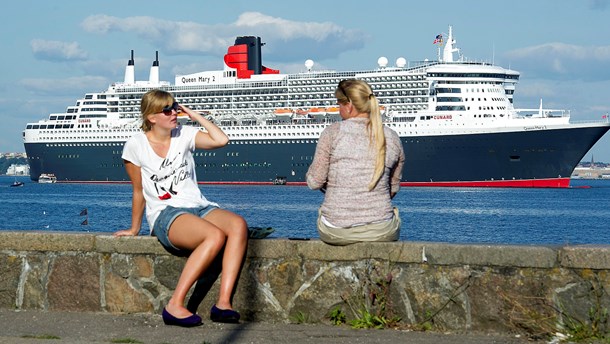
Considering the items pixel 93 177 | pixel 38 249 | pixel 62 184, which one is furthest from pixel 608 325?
pixel 62 184

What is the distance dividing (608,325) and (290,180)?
59.3 m

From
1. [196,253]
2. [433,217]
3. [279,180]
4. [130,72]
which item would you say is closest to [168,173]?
[196,253]

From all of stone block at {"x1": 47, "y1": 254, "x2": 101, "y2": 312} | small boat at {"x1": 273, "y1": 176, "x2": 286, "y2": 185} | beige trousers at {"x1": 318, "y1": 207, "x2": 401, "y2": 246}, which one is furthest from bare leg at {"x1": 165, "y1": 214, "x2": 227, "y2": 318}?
small boat at {"x1": 273, "y1": 176, "x2": 286, "y2": 185}

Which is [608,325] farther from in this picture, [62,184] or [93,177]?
[62,184]

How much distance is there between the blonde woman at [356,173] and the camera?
5457mm

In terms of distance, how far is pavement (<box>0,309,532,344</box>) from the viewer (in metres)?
4.98

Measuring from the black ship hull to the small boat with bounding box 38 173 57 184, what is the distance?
14502 millimetres

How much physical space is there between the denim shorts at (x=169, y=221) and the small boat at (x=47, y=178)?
2774 inches

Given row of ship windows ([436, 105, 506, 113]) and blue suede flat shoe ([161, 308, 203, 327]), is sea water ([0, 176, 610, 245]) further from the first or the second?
blue suede flat shoe ([161, 308, 203, 327])

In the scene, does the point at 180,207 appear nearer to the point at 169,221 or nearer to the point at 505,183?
the point at 169,221

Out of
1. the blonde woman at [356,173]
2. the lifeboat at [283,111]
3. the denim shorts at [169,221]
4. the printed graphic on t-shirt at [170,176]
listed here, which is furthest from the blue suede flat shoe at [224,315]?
the lifeboat at [283,111]

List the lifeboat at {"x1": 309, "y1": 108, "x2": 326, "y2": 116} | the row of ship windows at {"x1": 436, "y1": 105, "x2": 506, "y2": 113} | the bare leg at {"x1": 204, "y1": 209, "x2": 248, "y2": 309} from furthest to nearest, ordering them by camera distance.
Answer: the lifeboat at {"x1": 309, "y1": 108, "x2": 326, "y2": 116}
the row of ship windows at {"x1": 436, "y1": 105, "x2": 506, "y2": 113}
the bare leg at {"x1": 204, "y1": 209, "x2": 248, "y2": 309}

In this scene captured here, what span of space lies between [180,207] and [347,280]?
3.15 feet

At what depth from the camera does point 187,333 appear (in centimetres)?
516
